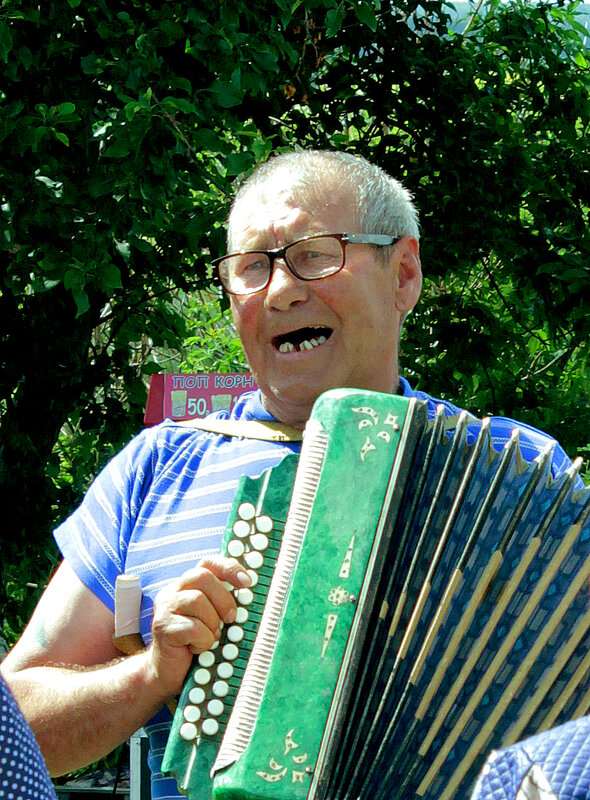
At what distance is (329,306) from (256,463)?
0.30 metres

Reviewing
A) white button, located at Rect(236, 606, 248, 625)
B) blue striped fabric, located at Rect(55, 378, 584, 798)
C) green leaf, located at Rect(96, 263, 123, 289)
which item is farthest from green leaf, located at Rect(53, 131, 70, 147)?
white button, located at Rect(236, 606, 248, 625)

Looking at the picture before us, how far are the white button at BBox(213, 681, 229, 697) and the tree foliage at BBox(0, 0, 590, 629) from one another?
6.00ft

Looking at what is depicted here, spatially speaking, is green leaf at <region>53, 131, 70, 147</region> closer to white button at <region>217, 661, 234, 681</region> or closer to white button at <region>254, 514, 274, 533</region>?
white button at <region>254, 514, 274, 533</region>

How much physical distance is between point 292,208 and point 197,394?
1445mm

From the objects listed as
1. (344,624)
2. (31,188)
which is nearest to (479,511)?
(344,624)

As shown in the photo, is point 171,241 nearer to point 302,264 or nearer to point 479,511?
point 302,264

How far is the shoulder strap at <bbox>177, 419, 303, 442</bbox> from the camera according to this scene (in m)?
1.93

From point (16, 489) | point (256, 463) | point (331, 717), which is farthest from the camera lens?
point (16, 489)

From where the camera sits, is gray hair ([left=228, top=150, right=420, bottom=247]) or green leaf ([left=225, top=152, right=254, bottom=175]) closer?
gray hair ([left=228, top=150, right=420, bottom=247])

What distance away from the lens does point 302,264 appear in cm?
194

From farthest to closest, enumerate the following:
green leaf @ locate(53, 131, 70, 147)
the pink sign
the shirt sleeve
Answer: the pink sign
green leaf @ locate(53, 131, 70, 147)
the shirt sleeve

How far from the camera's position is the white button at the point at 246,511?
1498 millimetres

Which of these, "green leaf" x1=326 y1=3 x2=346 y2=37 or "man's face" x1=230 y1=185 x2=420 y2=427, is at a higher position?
"green leaf" x1=326 y1=3 x2=346 y2=37

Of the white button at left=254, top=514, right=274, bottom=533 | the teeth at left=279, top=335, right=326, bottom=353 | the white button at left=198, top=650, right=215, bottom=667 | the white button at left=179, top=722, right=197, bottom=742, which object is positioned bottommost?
the white button at left=179, top=722, right=197, bottom=742
